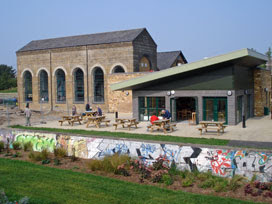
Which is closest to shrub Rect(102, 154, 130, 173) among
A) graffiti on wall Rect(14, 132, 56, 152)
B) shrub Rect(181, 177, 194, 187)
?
shrub Rect(181, 177, 194, 187)

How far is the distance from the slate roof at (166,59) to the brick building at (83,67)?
7535 mm

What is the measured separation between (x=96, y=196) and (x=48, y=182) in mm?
2198

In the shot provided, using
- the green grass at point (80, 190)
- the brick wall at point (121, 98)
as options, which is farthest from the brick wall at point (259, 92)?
the green grass at point (80, 190)

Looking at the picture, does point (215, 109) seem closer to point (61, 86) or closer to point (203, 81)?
point (203, 81)

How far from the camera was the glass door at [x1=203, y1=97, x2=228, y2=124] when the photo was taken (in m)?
21.3

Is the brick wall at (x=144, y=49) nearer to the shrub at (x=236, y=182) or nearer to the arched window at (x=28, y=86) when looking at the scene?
the arched window at (x=28, y=86)

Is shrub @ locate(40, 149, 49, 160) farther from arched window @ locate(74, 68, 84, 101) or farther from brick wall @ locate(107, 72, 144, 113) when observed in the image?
arched window @ locate(74, 68, 84, 101)

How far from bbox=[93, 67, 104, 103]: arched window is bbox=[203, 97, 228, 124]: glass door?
17224mm

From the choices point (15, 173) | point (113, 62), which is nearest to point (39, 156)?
point (15, 173)

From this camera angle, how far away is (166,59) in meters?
48.7

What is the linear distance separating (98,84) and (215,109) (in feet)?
60.8

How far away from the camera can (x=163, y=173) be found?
10.8m

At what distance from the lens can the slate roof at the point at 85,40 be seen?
116 ft

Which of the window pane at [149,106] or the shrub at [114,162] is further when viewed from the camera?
the window pane at [149,106]
